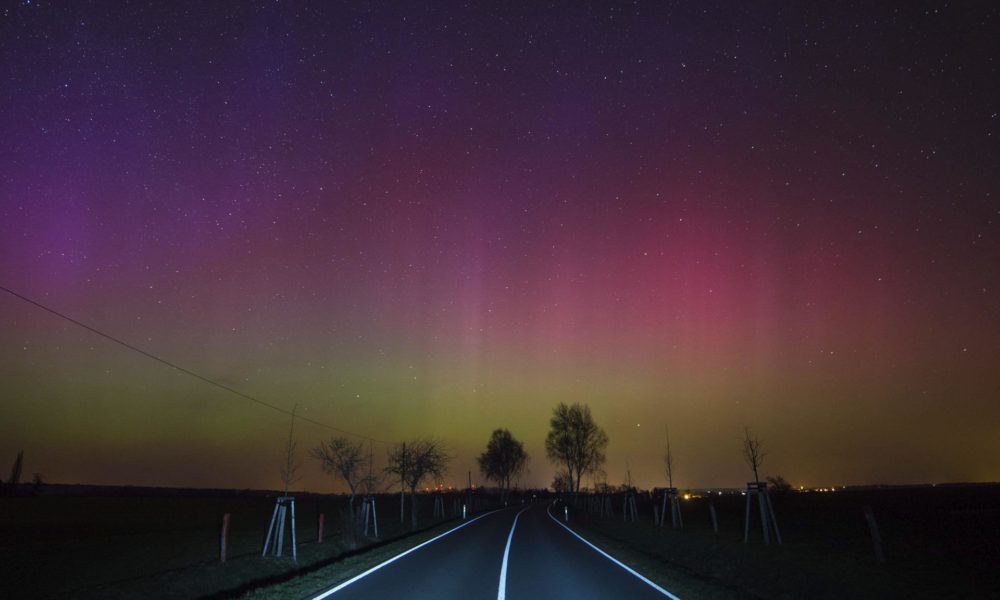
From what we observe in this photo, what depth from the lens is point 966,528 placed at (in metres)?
28.1

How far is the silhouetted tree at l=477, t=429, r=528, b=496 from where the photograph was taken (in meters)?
110

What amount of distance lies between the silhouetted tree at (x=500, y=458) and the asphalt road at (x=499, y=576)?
9016 centimetres

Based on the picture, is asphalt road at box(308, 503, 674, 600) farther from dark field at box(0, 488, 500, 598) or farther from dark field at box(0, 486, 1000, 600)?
dark field at box(0, 488, 500, 598)

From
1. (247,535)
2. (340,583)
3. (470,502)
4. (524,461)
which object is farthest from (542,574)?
(524,461)

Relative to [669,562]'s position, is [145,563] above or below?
below

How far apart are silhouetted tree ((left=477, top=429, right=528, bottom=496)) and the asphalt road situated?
296 ft

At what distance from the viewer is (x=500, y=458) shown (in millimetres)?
110250

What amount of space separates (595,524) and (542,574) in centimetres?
2718

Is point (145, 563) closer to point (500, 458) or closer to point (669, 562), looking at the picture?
point (669, 562)

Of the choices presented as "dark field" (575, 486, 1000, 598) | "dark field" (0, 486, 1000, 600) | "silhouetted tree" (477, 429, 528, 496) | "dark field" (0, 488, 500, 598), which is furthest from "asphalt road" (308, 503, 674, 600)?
"silhouetted tree" (477, 429, 528, 496)

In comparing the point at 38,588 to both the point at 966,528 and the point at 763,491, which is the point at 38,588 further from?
the point at 966,528

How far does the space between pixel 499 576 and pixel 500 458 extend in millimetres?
98529

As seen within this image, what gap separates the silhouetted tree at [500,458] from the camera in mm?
110188

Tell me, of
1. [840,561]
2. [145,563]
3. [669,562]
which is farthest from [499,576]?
[145,563]
